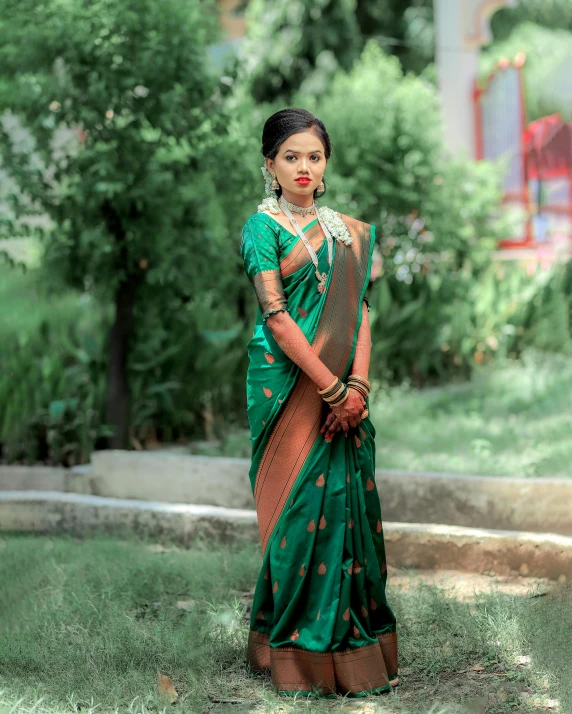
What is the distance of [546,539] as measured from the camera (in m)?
4.14

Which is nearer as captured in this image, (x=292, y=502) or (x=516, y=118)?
(x=292, y=502)

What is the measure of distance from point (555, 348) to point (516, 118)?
11.2 ft

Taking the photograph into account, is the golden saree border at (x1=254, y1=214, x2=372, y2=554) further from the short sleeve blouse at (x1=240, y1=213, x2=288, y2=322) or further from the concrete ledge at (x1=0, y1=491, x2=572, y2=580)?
the concrete ledge at (x1=0, y1=491, x2=572, y2=580)

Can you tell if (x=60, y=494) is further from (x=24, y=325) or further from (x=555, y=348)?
(x=555, y=348)

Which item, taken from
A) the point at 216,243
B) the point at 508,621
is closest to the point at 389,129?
the point at 216,243

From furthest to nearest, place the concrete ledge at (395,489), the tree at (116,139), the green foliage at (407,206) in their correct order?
the green foliage at (407,206) < the tree at (116,139) < the concrete ledge at (395,489)

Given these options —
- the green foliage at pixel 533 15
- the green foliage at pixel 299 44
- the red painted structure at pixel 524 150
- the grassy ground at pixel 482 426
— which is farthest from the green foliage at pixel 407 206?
the green foliage at pixel 533 15

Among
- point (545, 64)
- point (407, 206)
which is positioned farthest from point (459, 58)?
→ point (545, 64)

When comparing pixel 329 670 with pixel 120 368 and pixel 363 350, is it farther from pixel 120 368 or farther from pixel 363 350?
pixel 120 368

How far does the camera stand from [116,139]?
562cm

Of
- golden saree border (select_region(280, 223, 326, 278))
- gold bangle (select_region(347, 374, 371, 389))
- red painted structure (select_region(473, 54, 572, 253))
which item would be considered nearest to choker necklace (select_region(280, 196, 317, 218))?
golden saree border (select_region(280, 223, 326, 278))

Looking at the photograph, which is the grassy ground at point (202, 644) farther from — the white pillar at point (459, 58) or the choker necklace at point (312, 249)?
the white pillar at point (459, 58)

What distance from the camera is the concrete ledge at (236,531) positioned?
4.17 meters

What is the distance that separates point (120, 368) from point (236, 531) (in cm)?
162
